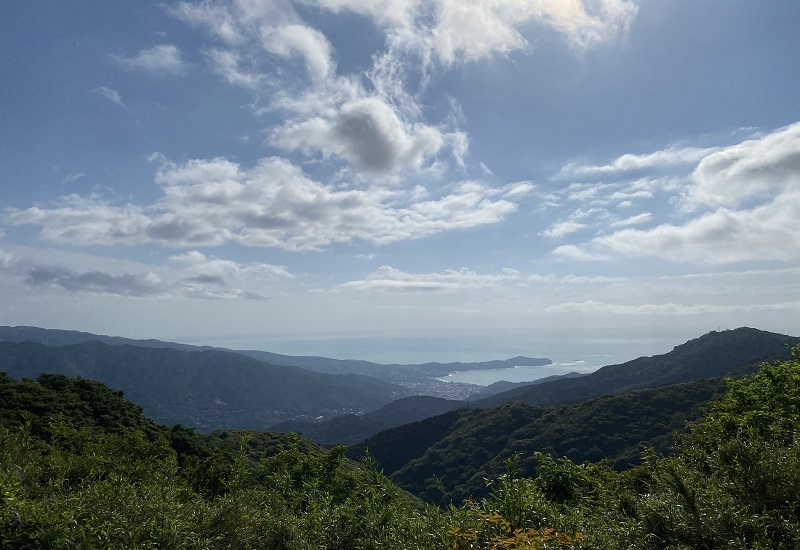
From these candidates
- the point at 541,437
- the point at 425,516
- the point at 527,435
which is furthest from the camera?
the point at 527,435

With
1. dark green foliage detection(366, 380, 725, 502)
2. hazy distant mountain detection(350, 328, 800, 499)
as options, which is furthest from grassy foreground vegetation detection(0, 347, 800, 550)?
dark green foliage detection(366, 380, 725, 502)

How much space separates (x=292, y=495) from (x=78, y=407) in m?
43.3

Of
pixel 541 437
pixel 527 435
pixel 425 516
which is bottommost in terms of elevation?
pixel 527 435

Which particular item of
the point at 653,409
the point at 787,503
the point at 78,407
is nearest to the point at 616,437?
the point at 653,409

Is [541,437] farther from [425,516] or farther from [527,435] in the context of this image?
[425,516]

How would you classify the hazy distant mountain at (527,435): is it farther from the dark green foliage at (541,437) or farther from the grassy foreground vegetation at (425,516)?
the grassy foreground vegetation at (425,516)

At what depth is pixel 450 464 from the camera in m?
108

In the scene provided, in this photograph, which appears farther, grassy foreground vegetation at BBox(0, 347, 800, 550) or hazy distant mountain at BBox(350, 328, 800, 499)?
hazy distant mountain at BBox(350, 328, 800, 499)

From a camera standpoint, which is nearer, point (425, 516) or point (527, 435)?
point (425, 516)

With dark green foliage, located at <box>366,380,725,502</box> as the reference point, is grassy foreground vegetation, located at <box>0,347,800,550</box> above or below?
above

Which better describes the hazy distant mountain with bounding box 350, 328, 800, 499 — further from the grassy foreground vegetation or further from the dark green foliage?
the grassy foreground vegetation

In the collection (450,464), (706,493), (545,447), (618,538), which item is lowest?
(450,464)

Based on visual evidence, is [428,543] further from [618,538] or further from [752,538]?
[752,538]

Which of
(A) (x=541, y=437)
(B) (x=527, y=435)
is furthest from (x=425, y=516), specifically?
(B) (x=527, y=435)
